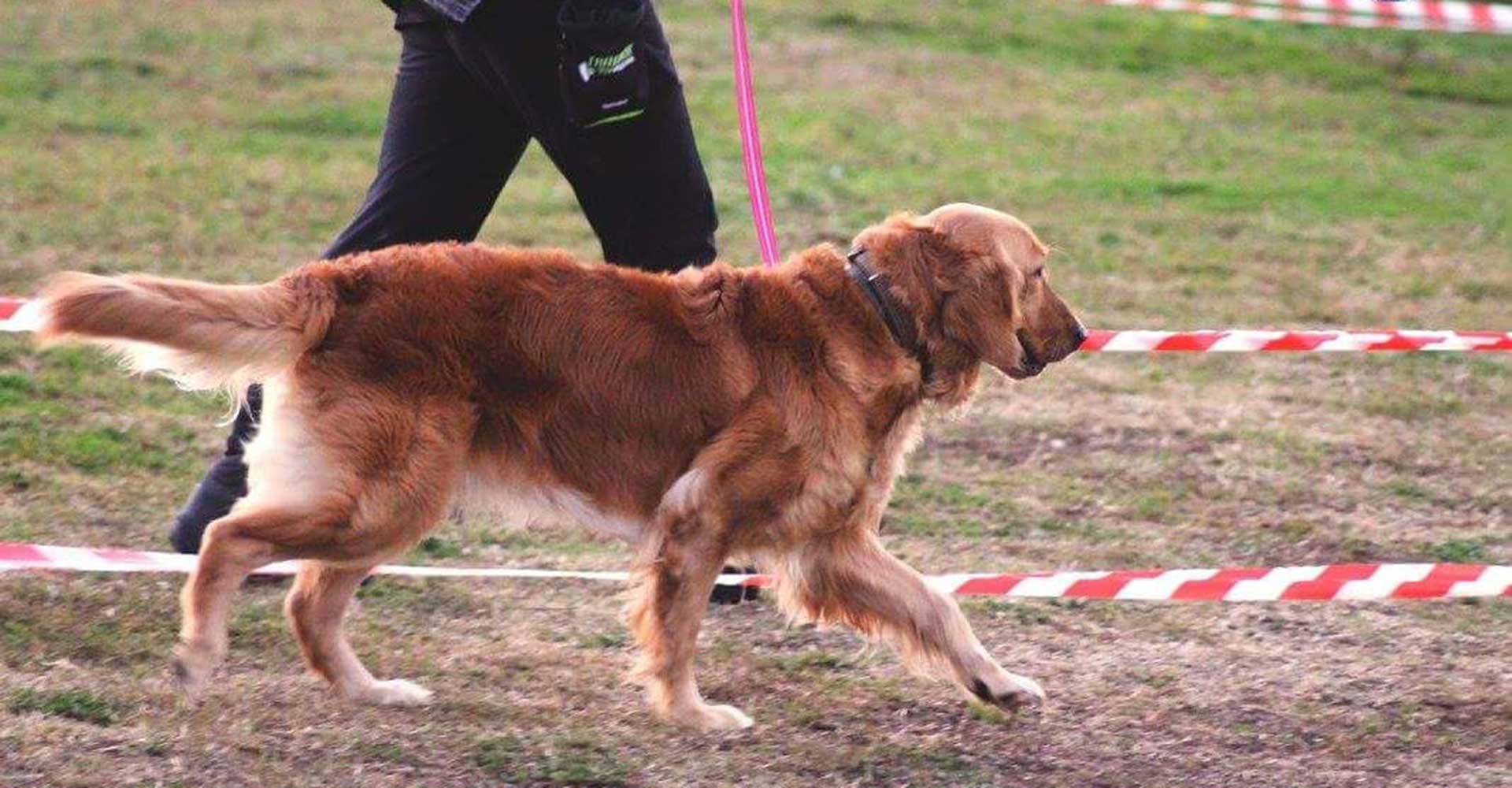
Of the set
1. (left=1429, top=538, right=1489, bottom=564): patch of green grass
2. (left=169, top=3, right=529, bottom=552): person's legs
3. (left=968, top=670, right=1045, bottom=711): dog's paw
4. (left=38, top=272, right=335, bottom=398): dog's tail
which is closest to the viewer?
(left=38, top=272, right=335, bottom=398): dog's tail

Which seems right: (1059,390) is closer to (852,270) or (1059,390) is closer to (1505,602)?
(1505,602)

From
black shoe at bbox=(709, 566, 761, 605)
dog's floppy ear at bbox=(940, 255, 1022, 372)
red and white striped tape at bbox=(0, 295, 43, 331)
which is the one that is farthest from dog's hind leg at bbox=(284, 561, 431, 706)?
dog's floppy ear at bbox=(940, 255, 1022, 372)

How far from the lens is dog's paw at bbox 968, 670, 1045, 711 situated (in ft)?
14.2

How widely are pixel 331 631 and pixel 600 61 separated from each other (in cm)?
137

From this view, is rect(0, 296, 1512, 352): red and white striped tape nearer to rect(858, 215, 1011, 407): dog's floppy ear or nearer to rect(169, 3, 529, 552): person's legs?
rect(858, 215, 1011, 407): dog's floppy ear

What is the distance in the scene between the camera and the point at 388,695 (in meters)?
4.38

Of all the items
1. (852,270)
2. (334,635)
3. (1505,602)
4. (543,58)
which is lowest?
(1505,602)

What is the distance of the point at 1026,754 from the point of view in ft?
13.9

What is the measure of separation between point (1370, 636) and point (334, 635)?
2.49 m

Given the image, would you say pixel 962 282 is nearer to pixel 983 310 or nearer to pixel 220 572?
pixel 983 310

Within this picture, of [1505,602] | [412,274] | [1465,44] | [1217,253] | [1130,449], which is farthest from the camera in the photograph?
[1465,44]

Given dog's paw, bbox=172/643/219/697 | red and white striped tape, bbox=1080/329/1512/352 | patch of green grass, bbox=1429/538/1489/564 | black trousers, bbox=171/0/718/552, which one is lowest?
patch of green grass, bbox=1429/538/1489/564

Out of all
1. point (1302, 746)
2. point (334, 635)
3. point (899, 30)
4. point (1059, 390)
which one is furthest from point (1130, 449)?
point (899, 30)

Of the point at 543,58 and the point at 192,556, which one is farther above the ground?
the point at 543,58
